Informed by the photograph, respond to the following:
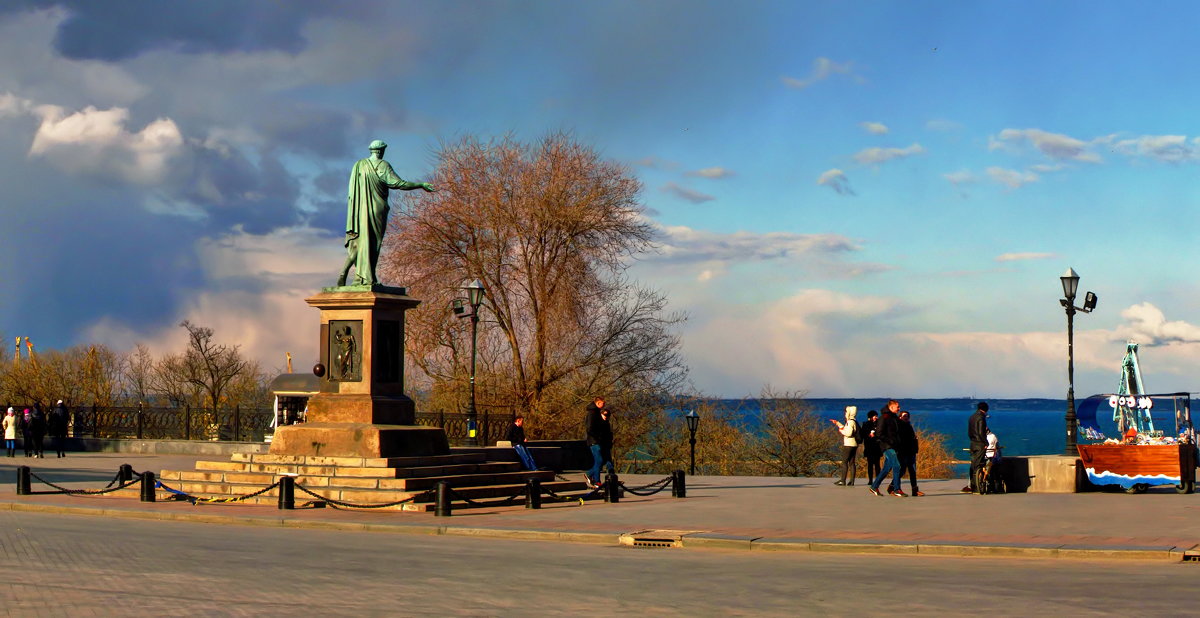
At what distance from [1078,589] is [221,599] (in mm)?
7474

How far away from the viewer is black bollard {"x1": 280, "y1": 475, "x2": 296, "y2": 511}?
1969cm

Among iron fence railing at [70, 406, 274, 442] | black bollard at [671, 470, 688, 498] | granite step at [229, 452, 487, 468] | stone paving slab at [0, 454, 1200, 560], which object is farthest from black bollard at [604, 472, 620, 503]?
iron fence railing at [70, 406, 274, 442]

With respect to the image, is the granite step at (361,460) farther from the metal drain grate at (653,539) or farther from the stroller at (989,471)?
Result: the stroller at (989,471)

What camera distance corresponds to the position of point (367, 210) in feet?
77.3

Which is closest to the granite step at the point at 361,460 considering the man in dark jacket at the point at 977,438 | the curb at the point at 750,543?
the curb at the point at 750,543

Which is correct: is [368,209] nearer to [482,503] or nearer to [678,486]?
[482,503]

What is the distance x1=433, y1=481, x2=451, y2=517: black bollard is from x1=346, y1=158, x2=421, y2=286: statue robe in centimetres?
576

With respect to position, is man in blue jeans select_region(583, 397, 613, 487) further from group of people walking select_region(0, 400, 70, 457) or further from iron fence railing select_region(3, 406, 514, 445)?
group of people walking select_region(0, 400, 70, 457)

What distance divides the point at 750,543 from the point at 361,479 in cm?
806

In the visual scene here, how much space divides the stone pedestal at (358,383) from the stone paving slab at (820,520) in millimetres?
2035

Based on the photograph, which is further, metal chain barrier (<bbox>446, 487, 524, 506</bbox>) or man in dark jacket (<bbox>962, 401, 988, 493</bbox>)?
man in dark jacket (<bbox>962, 401, 988, 493</bbox>)

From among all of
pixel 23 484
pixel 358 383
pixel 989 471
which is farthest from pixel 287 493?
pixel 989 471

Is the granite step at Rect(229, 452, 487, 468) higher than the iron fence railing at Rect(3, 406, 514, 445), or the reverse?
the iron fence railing at Rect(3, 406, 514, 445)

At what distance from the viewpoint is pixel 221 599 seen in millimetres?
10234
